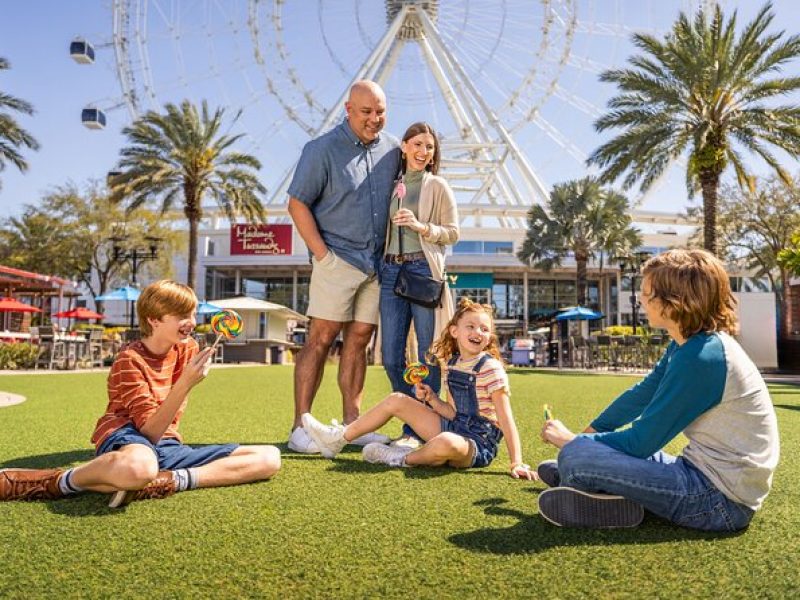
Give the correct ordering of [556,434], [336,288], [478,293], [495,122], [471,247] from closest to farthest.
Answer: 1. [556,434]
2. [336,288]
3. [495,122]
4. [478,293]
5. [471,247]

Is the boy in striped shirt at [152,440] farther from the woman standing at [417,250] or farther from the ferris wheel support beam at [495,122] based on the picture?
the ferris wheel support beam at [495,122]

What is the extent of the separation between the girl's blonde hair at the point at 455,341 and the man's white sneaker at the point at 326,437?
64 centimetres

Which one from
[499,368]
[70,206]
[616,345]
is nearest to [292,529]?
[499,368]

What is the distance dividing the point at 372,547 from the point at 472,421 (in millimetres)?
1493

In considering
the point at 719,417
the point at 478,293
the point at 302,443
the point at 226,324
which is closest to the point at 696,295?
the point at 719,417

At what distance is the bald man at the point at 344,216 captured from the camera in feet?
13.9

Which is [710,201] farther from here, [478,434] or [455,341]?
[478,434]

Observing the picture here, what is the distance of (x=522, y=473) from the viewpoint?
3.16m

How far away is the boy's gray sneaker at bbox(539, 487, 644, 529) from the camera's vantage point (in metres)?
2.28

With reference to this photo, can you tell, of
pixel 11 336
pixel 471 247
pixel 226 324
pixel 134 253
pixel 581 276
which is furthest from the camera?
pixel 471 247

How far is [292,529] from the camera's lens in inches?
89.7

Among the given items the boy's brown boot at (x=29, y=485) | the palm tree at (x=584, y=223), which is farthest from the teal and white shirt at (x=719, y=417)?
the palm tree at (x=584, y=223)

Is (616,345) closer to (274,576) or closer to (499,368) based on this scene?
(499,368)

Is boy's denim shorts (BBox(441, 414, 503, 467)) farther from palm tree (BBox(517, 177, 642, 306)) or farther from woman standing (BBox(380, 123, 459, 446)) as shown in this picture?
palm tree (BBox(517, 177, 642, 306))
